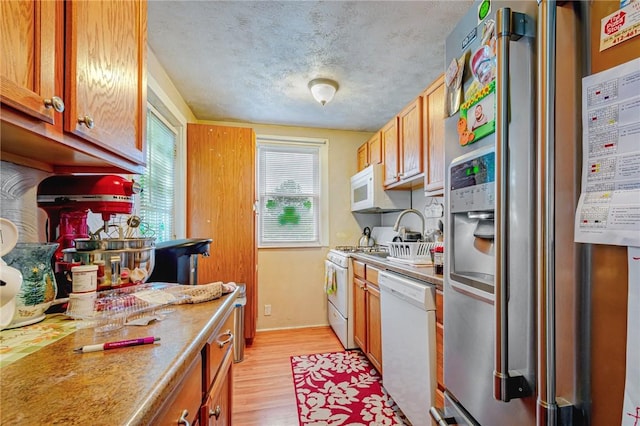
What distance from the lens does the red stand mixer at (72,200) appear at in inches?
42.4

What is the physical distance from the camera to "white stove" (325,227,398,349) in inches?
108

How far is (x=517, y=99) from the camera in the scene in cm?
73

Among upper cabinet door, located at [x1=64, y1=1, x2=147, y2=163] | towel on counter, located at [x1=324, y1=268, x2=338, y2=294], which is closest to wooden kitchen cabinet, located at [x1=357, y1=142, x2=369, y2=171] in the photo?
towel on counter, located at [x1=324, y1=268, x2=338, y2=294]

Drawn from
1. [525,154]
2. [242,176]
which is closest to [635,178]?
[525,154]

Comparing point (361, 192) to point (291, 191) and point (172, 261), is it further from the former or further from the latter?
point (172, 261)

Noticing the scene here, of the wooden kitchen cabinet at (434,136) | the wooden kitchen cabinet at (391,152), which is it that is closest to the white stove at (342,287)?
the wooden kitchen cabinet at (391,152)

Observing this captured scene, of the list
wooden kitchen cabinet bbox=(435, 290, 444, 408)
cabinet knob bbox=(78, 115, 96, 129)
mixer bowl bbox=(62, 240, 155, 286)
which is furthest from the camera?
wooden kitchen cabinet bbox=(435, 290, 444, 408)

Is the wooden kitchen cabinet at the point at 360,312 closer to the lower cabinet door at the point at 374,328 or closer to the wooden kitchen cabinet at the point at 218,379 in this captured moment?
the lower cabinet door at the point at 374,328

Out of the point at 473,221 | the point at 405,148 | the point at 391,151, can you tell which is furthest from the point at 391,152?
the point at 473,221

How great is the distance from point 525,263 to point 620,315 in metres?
0.21

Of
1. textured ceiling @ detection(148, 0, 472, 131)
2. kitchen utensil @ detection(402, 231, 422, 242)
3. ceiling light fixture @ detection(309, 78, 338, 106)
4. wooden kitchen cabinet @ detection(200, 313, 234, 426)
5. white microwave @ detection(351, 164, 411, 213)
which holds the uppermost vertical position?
textured ceiling @ detection(148, 0, 472, 131)

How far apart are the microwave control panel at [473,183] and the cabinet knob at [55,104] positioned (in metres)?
1.17

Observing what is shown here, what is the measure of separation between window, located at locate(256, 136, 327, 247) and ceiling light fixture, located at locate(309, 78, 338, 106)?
1072mm

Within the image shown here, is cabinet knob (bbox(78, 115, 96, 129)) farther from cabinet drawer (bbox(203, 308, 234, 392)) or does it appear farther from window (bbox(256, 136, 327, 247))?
window (bbox(256, 136, 327, 247))
